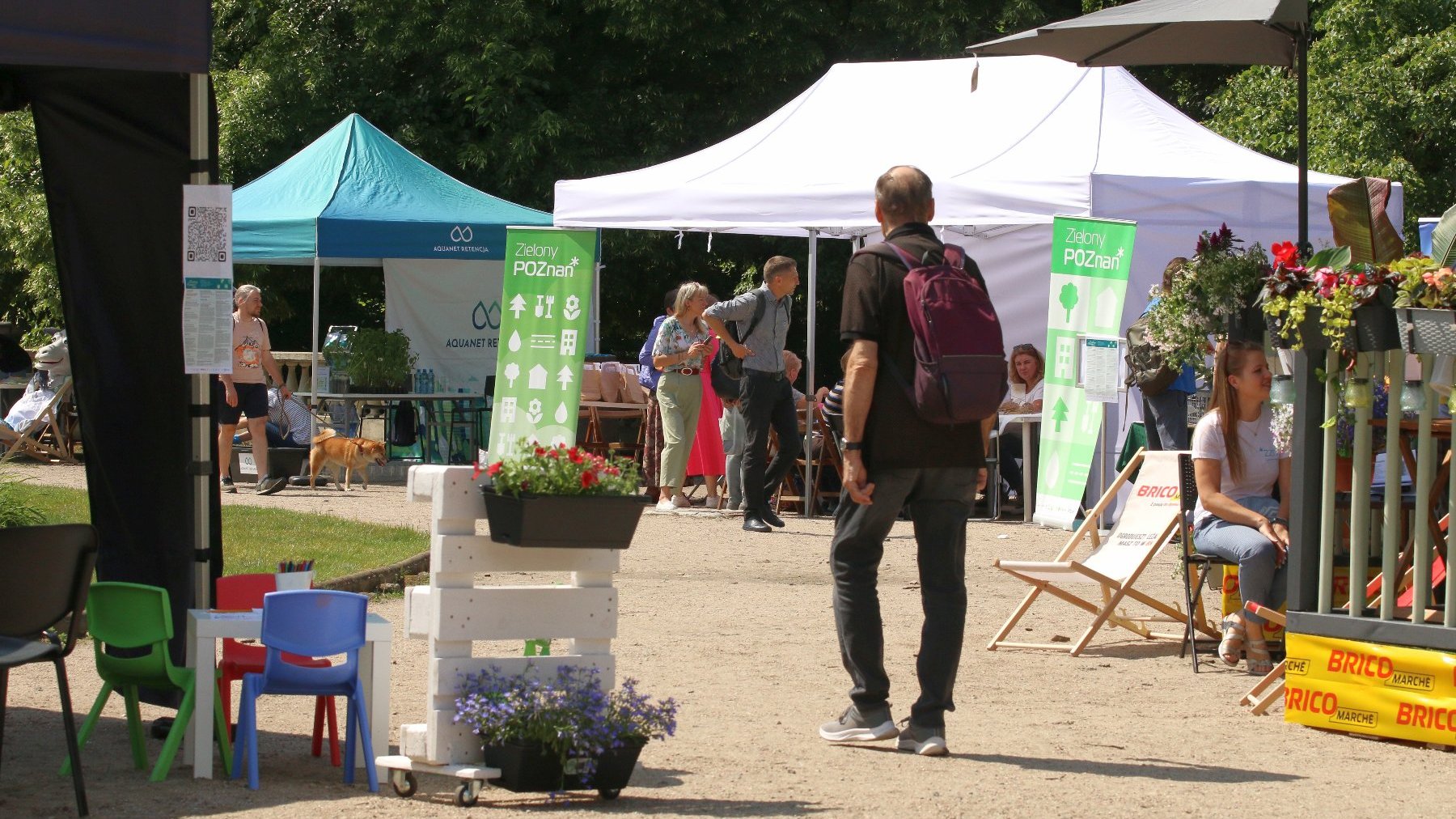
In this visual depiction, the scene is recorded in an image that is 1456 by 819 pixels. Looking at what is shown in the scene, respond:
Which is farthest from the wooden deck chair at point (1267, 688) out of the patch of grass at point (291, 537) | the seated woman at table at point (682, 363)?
the seated woman at table at point (682, 363)

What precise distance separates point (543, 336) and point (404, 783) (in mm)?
6318

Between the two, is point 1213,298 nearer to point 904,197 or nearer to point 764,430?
point 904,197

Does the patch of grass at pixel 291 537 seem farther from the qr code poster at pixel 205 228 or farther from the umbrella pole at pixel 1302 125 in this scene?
the umbrella pole at pixel 1302 125

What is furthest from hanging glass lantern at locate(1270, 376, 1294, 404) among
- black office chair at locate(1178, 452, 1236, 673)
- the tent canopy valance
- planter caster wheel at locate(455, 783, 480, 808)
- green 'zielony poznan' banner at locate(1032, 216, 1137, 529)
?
the tent canopy valance

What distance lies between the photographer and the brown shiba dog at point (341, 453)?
15.2 meters

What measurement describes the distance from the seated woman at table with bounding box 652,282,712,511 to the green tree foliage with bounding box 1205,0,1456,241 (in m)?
8.87

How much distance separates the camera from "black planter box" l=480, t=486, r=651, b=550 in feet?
16.5

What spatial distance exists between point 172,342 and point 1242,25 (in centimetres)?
465

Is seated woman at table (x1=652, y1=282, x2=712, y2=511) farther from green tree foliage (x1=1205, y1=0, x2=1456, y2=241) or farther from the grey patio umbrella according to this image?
green tree foliage (x1=1205, y1=0, x2=1456, y2=241)

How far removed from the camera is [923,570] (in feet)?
18.7

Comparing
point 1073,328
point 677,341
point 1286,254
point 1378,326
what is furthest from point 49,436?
point 1378,326

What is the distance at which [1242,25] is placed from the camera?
7.78 m

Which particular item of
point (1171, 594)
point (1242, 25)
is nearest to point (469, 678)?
point (1242, 25)

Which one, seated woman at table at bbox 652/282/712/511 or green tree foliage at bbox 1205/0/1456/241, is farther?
green tree foliage at bbox 1205/0/1456/241
